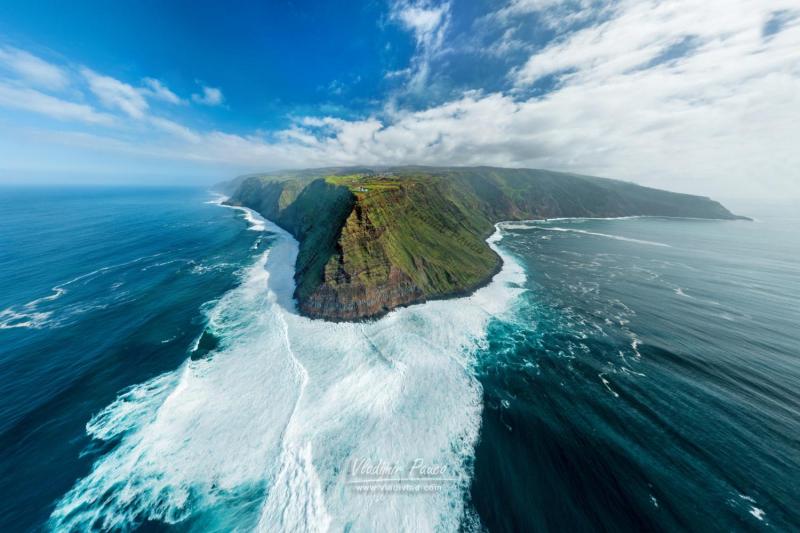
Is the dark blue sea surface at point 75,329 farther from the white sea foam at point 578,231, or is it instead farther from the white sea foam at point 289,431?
the white sea foam at point 578,231

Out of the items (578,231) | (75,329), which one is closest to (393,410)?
(75,329)

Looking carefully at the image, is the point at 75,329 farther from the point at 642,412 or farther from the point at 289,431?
the point at 642,412

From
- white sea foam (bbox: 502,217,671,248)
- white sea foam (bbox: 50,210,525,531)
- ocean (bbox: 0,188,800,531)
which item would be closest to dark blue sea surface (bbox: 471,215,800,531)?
ocean (bbox: 0,188,800,531)

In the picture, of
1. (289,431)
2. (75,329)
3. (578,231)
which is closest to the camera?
(289,431)

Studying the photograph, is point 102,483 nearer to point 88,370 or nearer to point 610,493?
point 88,370

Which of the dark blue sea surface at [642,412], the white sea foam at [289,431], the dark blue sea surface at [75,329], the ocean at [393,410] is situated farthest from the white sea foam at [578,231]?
the dark blue sea surface at [75,329]

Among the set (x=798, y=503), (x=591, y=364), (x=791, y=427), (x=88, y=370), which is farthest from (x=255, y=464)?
(x=791, y=427)

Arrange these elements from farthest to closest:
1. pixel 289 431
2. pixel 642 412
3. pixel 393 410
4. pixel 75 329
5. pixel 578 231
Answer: pixel 578 231 → pixel 75 329 → pixel 393 410 → pixel 642 412 → pixel 289 431
